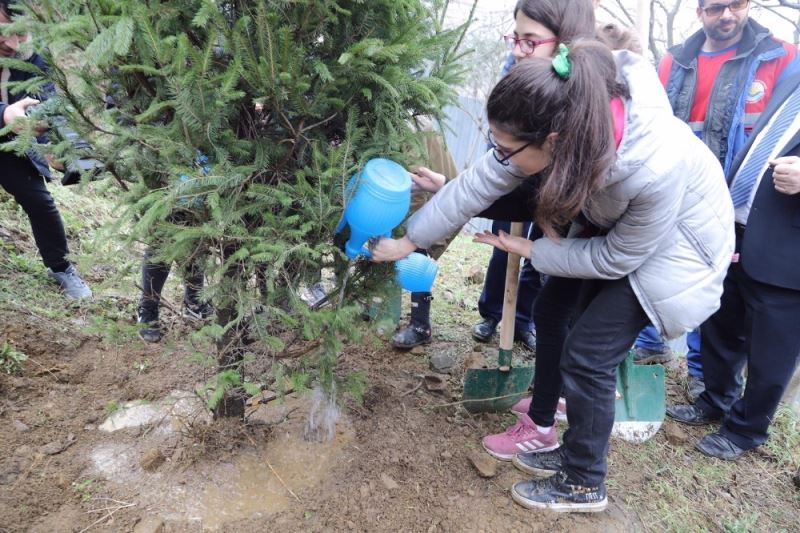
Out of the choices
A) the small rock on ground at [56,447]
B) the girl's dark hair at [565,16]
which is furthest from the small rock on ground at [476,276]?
the small rock on ground at [56,447]

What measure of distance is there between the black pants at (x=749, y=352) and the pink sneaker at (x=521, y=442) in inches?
41.8

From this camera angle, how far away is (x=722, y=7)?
298 centimetres

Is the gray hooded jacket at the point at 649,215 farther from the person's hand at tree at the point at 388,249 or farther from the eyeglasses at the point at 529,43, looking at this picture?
the eyeglasses at the point at 529,43

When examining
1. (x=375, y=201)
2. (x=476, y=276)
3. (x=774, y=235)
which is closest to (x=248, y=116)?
(x=375, y=201)

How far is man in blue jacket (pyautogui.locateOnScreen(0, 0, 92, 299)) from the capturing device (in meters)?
2.90

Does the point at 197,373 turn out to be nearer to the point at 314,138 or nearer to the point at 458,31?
the point at 314,138

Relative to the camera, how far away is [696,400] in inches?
125

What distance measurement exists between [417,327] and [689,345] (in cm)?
191

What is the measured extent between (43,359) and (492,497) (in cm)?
243

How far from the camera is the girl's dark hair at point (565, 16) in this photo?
7.43 feet

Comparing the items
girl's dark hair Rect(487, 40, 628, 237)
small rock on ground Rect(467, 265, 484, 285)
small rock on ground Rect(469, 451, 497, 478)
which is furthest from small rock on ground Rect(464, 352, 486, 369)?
small rock on ground Rect(467, 265, 484, 285)

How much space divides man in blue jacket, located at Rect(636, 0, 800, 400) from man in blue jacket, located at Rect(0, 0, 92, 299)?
3819 mm

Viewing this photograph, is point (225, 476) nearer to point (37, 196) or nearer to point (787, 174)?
point (37, 196)

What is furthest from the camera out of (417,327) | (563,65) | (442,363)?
(417,327)
